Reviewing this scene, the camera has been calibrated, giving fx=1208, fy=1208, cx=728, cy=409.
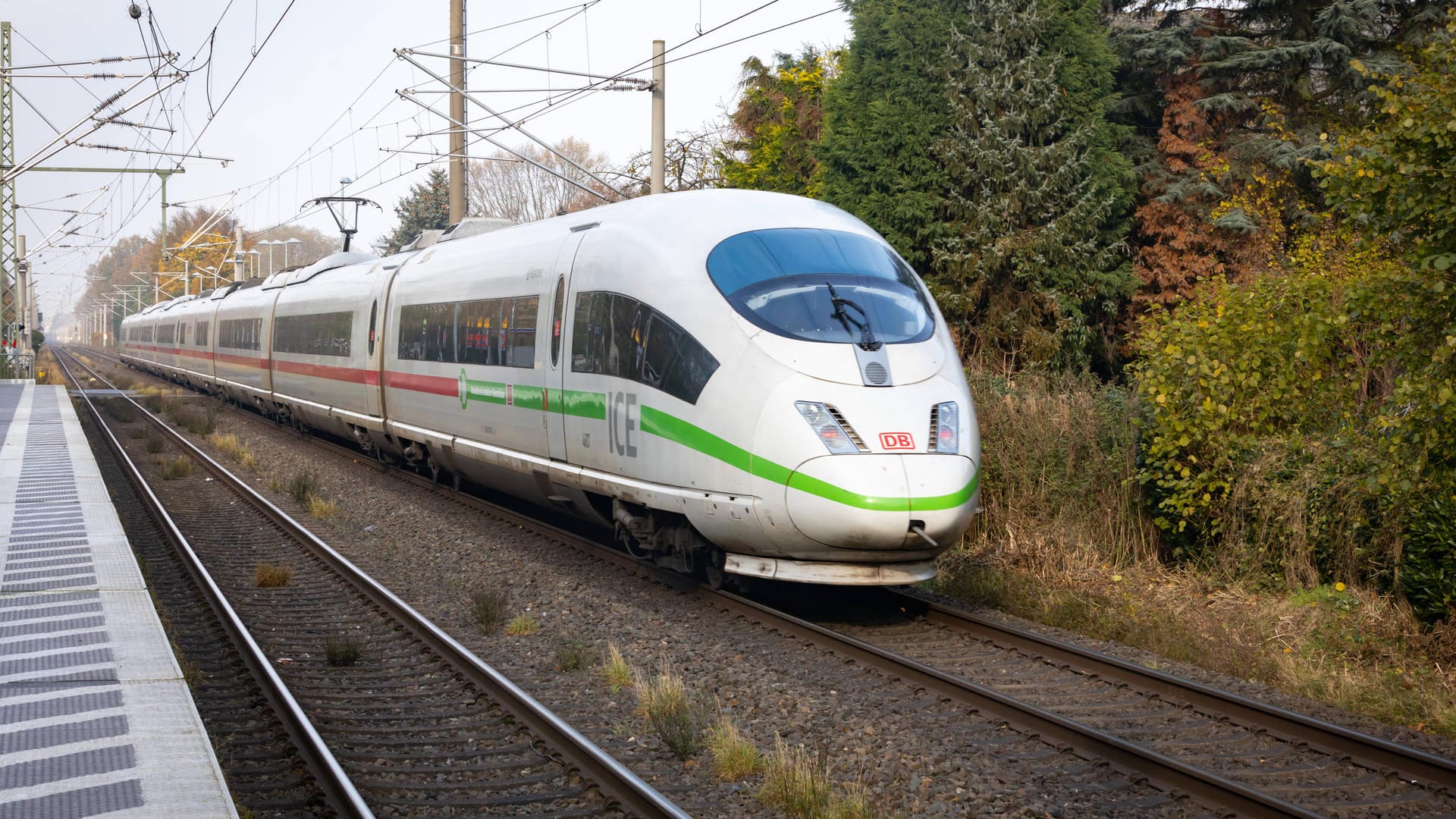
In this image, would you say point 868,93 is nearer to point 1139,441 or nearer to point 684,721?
point 1139,441

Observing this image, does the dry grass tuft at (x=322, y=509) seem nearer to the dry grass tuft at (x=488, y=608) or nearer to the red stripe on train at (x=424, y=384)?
the red stripe on train at (x=424, y=384)

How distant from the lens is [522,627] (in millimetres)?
8789

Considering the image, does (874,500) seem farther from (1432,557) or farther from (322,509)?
(322,509)

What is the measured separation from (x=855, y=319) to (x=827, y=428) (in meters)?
1.04

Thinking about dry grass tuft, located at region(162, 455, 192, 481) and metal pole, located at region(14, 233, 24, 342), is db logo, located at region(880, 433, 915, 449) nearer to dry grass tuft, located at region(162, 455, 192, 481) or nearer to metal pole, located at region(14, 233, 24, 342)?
dry grass tuft, located at region(162, 455, 192, 481)

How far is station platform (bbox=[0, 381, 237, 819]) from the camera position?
192 inches

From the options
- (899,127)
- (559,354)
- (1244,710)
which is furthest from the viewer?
(899,127)

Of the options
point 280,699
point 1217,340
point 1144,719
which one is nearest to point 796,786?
point 1144,719

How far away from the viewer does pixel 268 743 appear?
637cm

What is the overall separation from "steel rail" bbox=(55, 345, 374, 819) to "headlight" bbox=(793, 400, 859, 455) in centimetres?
349

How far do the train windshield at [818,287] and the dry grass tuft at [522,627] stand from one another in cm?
275

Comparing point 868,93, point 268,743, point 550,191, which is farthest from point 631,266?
point 550,191

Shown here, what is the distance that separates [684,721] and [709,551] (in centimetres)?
311

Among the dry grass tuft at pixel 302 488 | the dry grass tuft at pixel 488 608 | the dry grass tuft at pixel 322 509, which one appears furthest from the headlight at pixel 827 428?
the dry grass tuft at pixel 302 488
